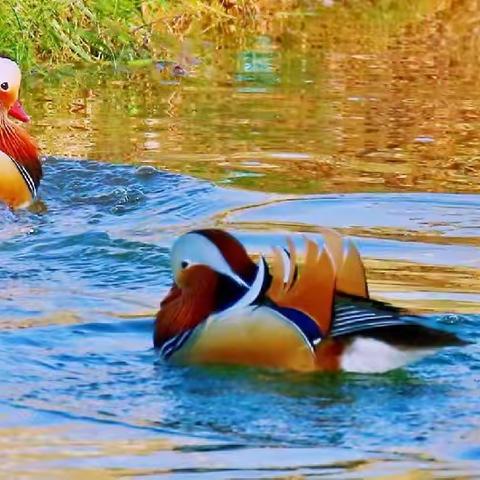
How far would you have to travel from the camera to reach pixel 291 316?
4.44m

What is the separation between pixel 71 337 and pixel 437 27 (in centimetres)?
1125

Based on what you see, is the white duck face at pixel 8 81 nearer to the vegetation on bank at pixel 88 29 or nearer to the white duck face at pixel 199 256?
the vegetation on bank at pixel 88 29

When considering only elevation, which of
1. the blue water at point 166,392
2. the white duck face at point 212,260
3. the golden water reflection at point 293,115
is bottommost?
the blue water at point 166,392

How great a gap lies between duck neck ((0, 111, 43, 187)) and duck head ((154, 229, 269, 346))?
3.04m

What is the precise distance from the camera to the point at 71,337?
16.8ft

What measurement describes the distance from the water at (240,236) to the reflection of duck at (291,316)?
0.26ft

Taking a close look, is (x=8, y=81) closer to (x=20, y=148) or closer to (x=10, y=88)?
(x=10, y=88)

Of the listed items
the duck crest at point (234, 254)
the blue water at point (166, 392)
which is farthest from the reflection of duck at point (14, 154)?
the duck crest at point (234, 254)

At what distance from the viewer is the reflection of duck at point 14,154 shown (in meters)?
7.46

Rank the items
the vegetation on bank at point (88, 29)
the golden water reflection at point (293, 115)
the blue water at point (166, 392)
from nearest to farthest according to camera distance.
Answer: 1. the blue water at point (166, 392)
2. the golden water reflection at point (293, 115)
3. the vegetation on bank at point (88, 29)

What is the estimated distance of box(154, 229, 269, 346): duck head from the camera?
15.1ft

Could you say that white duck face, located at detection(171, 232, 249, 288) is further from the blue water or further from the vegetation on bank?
the vegetation on bank

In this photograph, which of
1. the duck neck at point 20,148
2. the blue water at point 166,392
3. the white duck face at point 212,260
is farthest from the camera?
the duck neck at point 20,148

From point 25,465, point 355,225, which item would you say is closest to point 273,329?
point 25,465
